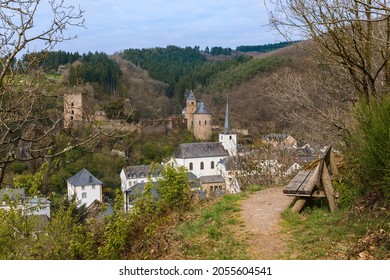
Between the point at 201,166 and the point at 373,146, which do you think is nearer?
the point at 373,146

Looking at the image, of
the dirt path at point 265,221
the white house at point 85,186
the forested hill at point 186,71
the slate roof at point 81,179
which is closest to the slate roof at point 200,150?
the white house at point 85,186

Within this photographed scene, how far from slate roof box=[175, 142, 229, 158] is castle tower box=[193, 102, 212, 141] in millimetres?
11188

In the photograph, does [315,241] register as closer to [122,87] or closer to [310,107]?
[310,107]

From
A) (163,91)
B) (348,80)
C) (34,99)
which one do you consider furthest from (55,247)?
(163,91)

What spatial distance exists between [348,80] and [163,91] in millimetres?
67084

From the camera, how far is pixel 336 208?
546 cm

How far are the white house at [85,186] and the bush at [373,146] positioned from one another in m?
29.2

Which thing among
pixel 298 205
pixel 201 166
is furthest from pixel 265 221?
pixel 201 166

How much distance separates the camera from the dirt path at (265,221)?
15.1ft

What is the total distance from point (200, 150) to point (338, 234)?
129 feet

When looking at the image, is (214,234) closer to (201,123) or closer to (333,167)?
(333,167)

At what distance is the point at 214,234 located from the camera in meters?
5.20

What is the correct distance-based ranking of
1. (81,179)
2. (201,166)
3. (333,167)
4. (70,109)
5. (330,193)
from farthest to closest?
(201,166), (81,179), (333,167), (330,193), (70,109)

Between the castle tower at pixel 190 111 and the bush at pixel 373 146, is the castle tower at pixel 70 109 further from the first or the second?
the castle tower at pixel 190 111
